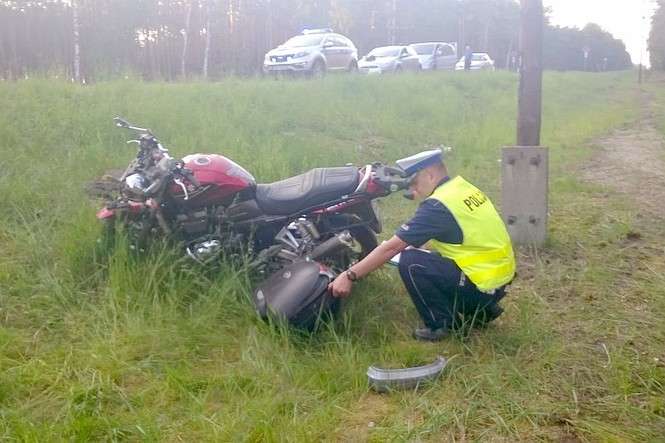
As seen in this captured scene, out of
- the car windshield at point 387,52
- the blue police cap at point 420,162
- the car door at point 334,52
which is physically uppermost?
the car windshield at point 387,52

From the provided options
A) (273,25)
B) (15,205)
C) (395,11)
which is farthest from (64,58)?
(395,11)

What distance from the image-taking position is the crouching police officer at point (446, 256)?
367 centimetres

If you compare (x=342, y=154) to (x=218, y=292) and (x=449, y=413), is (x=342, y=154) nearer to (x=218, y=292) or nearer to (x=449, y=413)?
(x=218, y=292)

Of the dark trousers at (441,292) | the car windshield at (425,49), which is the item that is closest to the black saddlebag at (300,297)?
the dark trousers at (441,292)

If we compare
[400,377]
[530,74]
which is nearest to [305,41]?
[530,74]

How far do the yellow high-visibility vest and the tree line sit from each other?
25.8 ft

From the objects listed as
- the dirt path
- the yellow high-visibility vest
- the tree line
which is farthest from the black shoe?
the tree line

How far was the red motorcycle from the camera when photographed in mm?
4215

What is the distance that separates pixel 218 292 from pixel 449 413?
1642 millimetres

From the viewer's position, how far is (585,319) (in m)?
4.12

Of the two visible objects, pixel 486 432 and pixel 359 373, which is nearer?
pixel 486 432

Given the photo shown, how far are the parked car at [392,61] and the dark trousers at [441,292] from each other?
18.7 metres

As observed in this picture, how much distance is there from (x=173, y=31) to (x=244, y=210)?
2042 cm

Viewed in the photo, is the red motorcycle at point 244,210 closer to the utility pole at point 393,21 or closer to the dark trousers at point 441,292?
the dark trousers at point 441,292
